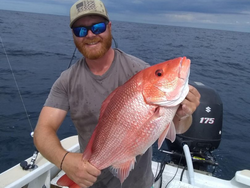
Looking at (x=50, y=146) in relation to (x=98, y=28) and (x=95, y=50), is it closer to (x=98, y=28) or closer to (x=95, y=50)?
(x=95, y=50)

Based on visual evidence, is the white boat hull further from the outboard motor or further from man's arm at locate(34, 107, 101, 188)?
man's arm at locate(34, 107, 101, 188)

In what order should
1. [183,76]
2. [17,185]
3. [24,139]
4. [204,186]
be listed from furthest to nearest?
1. [24,139]
2. [204,186]
3. [17,185]
4. [183,76]

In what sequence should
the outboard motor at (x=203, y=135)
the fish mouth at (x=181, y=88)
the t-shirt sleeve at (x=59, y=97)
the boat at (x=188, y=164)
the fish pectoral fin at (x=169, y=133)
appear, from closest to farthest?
the fish mouth at (x=181, y=88) → the fish pectoral fin at (x=169, y=133) → the t-shirt sleeve at (x=59, y=97) → the boat at (x=188, y=164) → the outboard motor at (x=203, y=135)

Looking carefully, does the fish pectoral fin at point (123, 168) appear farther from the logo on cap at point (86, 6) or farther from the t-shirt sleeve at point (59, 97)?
the logo on cap at point (86, 6)

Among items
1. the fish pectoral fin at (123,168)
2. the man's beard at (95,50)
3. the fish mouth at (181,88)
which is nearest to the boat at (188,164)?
the fish pectoral fin at (123,168)

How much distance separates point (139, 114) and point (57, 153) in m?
0.83

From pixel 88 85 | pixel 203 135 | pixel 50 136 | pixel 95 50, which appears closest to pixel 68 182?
pixel 50 136

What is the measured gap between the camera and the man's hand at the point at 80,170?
5.52ft

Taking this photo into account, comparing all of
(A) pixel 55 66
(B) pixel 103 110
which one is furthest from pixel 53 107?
(A) pixel 55 66

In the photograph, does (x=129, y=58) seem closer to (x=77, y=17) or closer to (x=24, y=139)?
(x=77, y=17)

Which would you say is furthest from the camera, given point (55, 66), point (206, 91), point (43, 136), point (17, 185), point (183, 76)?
point (55, 66)

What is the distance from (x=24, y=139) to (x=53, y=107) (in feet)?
14.7

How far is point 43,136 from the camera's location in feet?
6.39

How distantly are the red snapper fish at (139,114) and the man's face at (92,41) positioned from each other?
1.73 feet
